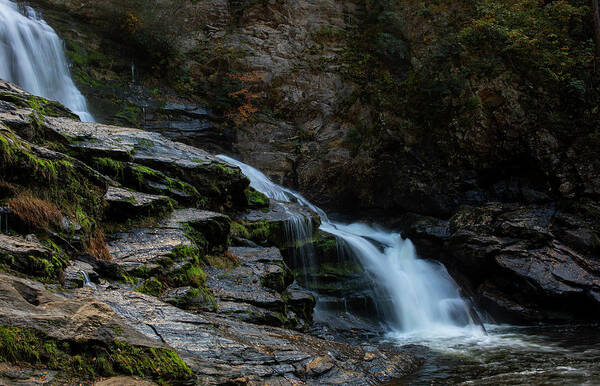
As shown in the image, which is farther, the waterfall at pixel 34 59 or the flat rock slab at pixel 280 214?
the waterfall at pixel 34 59

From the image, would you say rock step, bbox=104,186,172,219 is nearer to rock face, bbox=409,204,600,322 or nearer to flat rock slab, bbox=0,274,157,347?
flat rock slab, bbox=0,274,157,347

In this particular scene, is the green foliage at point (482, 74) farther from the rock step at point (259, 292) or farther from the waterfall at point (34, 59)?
the waterfall at point (34, 59)

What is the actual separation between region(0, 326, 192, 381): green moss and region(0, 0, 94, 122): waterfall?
10475 millimetres

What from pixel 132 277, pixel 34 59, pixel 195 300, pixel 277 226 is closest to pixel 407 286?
pixel 277 226

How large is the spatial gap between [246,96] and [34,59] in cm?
761

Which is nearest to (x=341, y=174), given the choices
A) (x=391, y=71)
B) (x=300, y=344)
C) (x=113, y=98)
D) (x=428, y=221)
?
(x=428, y=221)

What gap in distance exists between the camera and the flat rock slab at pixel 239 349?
12.2 feet

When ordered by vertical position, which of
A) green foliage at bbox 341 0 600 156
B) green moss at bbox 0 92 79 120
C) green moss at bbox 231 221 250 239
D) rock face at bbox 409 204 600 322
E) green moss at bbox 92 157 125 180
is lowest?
rock face at bbox 409 204 600 322

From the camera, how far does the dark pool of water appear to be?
16.9 feet

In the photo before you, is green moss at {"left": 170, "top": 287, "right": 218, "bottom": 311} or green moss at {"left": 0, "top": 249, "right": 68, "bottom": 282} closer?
green moss at {"left": 0, "top": 249, "right": 68, "bottom": 282}

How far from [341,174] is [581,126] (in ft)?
25.9

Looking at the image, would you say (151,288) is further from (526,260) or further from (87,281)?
(526,260)

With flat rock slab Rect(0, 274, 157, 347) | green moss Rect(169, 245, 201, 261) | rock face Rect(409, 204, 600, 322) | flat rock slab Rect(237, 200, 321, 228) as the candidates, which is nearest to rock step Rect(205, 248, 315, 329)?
green moss Rect(169, 245, 201, 261)

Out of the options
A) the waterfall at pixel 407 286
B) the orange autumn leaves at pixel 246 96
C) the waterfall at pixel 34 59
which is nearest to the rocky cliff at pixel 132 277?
the waterfall at pixel 407 286
